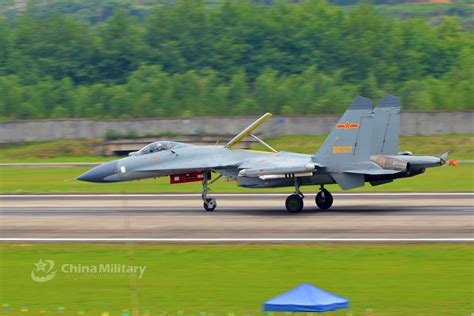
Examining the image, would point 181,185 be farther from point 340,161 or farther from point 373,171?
point 373,171

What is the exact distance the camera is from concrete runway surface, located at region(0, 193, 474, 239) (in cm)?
2673

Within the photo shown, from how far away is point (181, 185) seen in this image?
149ft

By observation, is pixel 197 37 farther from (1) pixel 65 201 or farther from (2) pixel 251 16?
(1) pixel 65 201

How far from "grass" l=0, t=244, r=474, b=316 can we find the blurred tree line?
5392 cm

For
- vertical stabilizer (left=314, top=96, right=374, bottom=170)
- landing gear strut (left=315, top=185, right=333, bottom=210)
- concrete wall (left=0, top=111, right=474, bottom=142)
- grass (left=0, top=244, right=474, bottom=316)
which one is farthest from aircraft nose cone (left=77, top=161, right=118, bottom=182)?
concrete wall (left=0, top=111, right=474, bottom=142)

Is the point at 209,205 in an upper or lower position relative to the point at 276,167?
lower

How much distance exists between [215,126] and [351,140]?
134 ft

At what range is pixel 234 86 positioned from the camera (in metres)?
81.0

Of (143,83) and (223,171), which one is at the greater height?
(143,83)

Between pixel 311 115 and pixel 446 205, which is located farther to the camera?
pixel 311 115

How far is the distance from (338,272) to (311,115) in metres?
50.7

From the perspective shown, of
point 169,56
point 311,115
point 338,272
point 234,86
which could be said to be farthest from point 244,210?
point 169,56

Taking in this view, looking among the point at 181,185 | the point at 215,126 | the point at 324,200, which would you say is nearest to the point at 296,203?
the point at 324,200

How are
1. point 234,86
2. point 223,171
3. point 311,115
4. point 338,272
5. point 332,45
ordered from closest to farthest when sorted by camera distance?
point 338,272 → point 223,171 → point 311,115 → point 234,86 → point 332,45
